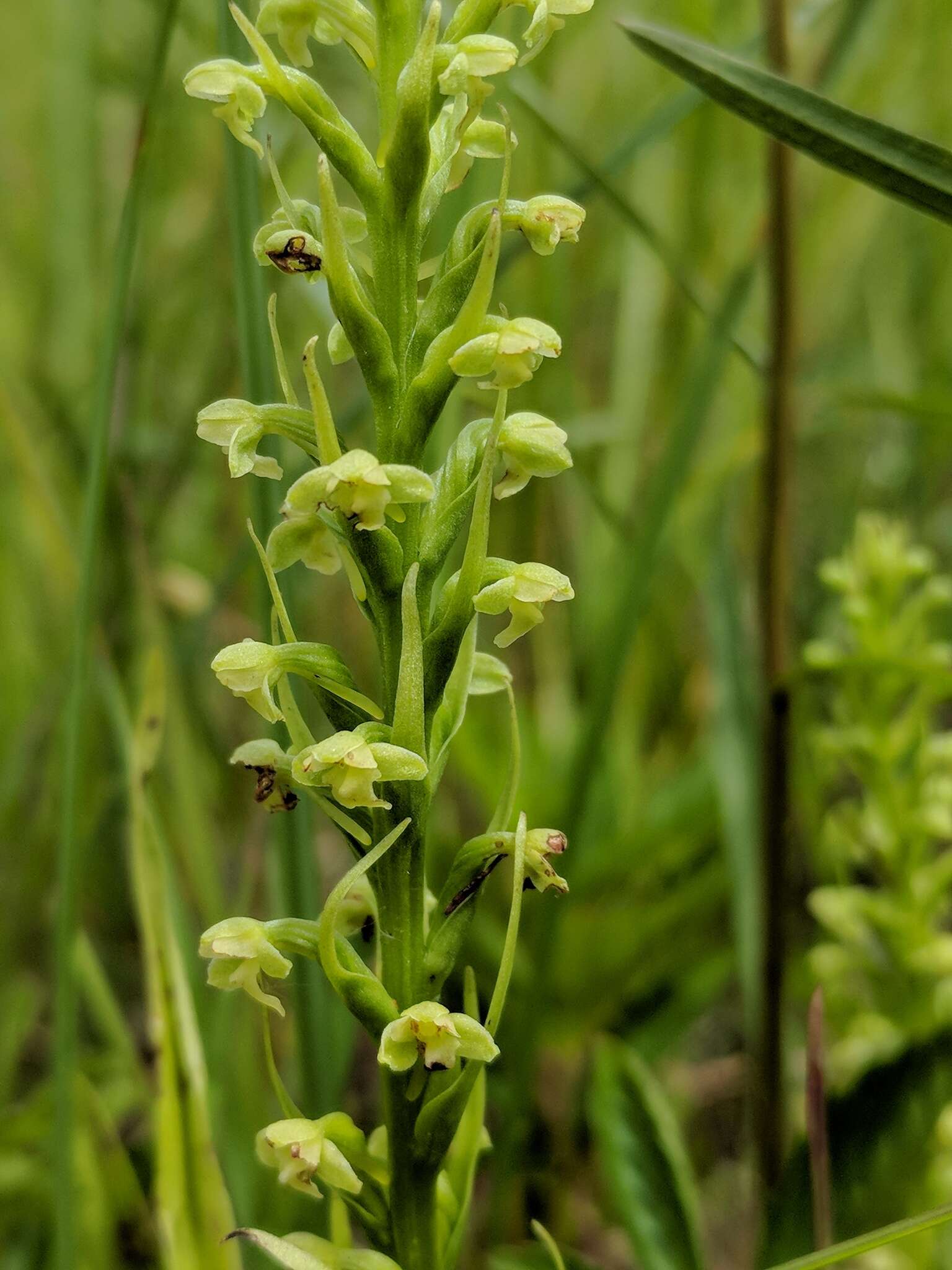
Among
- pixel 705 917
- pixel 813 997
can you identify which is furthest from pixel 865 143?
pixel 705 917

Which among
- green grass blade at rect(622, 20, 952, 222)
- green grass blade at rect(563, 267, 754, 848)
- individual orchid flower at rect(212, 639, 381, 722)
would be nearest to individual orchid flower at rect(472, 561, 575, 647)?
individual orchid flower at rect(212, 639, 381, 722)

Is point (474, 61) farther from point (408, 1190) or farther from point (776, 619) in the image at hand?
point (776, 619)

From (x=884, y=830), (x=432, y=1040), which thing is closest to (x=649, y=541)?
(x=884, y=830)

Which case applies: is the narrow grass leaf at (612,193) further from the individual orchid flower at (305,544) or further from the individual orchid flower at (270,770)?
the individual orchid flower at (270,770)

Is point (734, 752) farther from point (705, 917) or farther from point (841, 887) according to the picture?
Answer: point (705, 917)

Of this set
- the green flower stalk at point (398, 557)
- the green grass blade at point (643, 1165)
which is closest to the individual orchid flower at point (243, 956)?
the green flower stalk at point (398, 557)

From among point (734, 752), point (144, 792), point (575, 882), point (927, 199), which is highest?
point (927, 199)
